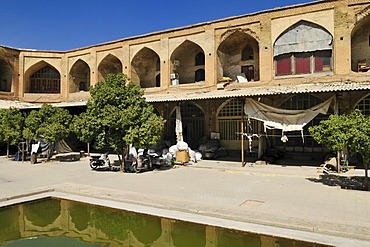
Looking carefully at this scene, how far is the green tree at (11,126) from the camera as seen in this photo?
16.8 meters

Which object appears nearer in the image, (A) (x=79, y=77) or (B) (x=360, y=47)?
(B) (x=360, y=47)

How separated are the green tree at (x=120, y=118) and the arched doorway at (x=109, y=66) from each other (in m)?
12.1

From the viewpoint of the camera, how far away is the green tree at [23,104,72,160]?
15.8 meters

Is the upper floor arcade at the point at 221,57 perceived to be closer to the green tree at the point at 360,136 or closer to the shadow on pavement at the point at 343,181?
the shadow on pavement at the point at 343,181

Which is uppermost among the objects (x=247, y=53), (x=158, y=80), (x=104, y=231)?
(x=247, y=53)

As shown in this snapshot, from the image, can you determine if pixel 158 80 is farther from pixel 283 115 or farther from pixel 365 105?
pixel 365 105

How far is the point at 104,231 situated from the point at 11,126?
1360cm

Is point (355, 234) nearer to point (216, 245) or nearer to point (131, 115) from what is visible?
point (216, 245)

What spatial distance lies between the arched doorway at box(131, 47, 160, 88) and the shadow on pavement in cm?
1546

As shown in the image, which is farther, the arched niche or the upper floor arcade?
the arched niche

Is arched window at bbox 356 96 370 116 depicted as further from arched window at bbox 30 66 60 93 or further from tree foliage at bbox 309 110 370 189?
arched window at bbox 30 66 60 93

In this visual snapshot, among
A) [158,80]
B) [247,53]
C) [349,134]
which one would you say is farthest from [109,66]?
[349,134]

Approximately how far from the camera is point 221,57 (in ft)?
65.6

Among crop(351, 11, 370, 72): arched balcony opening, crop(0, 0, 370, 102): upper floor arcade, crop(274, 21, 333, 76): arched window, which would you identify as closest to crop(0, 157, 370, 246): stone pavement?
crop(274, 21, 333, 76): arched window
